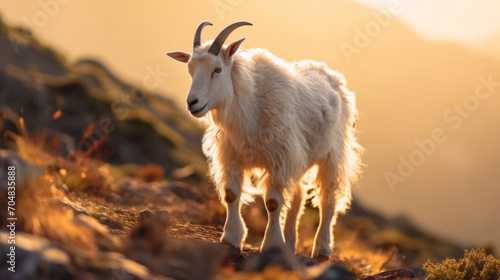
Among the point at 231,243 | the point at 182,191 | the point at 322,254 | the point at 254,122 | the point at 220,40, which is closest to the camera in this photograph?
the point at 220,40

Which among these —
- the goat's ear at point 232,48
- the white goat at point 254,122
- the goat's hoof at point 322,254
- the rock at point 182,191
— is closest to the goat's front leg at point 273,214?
the white goat at point 254,122

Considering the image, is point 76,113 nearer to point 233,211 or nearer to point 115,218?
point 115,218

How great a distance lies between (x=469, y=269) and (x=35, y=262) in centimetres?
519

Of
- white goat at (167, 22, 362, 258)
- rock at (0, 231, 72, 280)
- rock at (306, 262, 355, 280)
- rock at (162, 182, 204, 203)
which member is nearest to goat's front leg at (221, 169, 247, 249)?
white goat at (167, 22, 362, 258)

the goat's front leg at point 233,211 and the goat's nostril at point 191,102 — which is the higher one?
the goat's nostril at point 191,102

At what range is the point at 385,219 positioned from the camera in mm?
37000

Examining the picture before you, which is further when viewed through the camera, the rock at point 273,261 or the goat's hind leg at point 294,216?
the goat's hind leg at point 294,216

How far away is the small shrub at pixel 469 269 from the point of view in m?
6.24

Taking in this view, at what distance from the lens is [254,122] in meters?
6.76

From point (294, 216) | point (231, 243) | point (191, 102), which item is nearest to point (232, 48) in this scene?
point (191, 102)

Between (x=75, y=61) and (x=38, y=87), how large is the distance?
23.7m

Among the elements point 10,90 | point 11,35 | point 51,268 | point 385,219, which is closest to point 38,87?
point 10,90

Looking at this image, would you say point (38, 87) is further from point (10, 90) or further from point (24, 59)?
point (24, 59)

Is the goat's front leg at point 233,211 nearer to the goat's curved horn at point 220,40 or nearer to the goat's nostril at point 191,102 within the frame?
the goat's nostril at point 191,102
